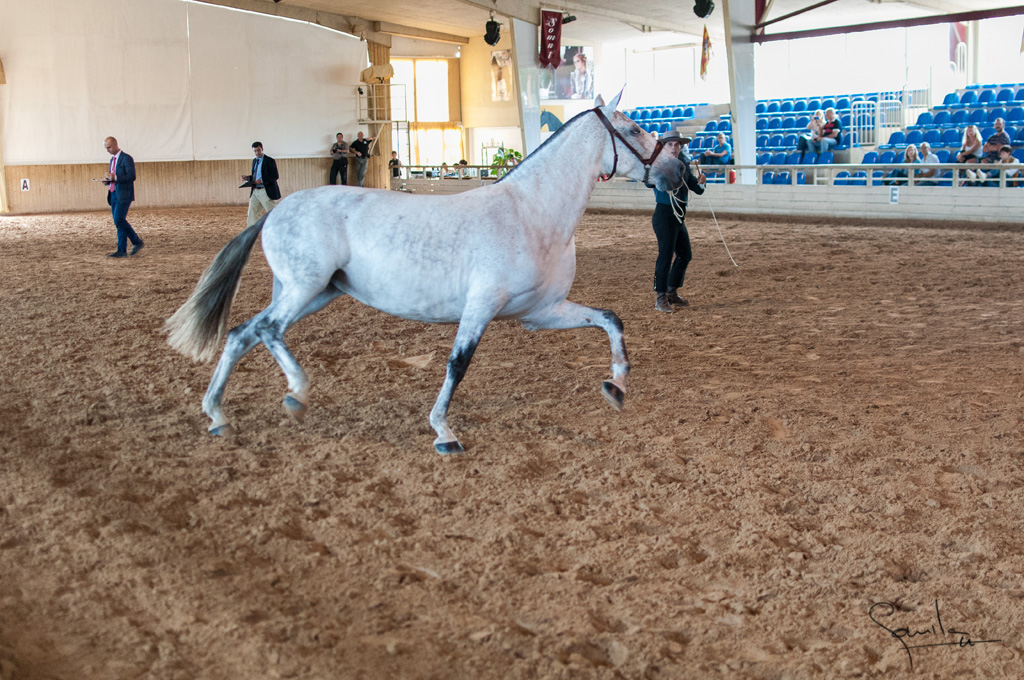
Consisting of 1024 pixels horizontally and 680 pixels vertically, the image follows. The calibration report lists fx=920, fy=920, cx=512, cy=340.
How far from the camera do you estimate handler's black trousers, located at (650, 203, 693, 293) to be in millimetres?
8414

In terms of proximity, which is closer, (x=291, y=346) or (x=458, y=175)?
(x=291, y=346)

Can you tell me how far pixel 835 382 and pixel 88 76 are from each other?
22.2 meters

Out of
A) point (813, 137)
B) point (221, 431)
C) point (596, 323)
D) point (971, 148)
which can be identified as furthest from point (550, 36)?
point (221, 431)

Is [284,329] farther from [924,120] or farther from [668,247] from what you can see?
[924,120]

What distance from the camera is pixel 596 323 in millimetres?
5047

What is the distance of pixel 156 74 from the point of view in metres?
23.9

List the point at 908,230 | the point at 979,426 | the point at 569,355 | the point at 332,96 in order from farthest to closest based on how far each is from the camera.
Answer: the point at 332,96 → the point at 908,230 → the point at 569,355 → the point at 979,426

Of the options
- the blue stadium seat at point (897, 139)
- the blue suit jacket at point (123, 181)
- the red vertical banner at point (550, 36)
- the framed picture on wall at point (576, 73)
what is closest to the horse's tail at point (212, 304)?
the blue suit jacket at point (123, 181)

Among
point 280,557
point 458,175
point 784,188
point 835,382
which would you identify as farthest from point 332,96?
point 280,557

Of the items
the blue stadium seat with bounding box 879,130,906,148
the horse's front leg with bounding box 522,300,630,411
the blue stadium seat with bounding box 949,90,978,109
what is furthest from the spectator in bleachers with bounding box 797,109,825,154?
the horse's front leg with bounding box 522,300,630,411

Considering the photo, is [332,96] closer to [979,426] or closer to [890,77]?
[890,77]

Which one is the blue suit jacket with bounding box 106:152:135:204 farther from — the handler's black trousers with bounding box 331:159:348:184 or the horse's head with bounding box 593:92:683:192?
the handler's black trousers with bounding box 331:159:348:184

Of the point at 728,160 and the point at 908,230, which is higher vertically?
the point at 728,160

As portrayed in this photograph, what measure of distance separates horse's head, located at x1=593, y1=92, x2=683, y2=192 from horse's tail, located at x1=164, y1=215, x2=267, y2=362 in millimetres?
1938
